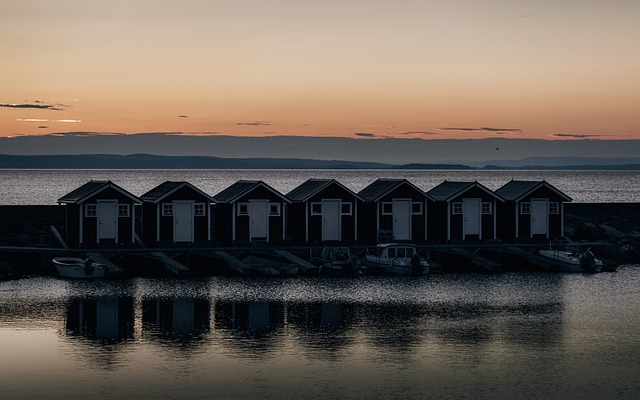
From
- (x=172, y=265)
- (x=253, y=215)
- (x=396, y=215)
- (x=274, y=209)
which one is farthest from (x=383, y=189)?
(x=172, y=265)

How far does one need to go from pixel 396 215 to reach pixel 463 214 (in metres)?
4.50

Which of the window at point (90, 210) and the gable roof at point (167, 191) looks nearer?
the window at point (90, 210)

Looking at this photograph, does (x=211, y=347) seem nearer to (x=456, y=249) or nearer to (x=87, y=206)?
(x=87, y=206)

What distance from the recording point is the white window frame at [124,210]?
59.1 meters

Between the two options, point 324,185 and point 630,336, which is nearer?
point 630,336

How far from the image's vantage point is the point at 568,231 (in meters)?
74.1

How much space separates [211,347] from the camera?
1427 inches

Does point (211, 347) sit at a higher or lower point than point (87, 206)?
lower

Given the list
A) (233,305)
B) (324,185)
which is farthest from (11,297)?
(324,185)

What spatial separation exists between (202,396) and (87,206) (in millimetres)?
30970

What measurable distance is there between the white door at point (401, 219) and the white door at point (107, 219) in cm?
1742

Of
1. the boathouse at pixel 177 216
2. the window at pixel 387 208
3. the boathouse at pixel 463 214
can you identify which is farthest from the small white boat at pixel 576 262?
the boathouse at pixel 177 216

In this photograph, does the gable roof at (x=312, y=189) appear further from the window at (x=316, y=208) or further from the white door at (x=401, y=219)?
the white door at (x=401, y=219)

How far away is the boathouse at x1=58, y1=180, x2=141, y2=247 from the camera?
5844cm
